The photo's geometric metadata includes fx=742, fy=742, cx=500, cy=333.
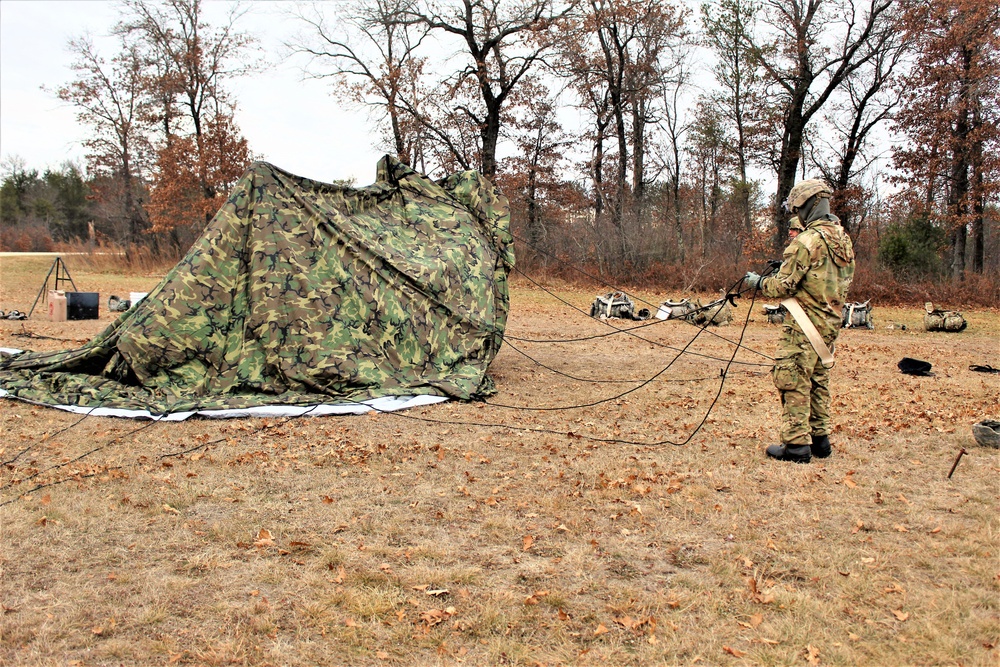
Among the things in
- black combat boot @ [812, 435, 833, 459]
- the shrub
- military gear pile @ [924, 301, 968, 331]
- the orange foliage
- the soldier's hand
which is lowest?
black combat boot @ [812, 435, 833, 459]

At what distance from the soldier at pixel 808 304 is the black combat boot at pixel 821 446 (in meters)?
0.13

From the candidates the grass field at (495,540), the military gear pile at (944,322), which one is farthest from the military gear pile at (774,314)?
the grass field at (495,540)

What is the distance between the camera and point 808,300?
545 cm

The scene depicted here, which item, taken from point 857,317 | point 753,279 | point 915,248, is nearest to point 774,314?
point 857,317

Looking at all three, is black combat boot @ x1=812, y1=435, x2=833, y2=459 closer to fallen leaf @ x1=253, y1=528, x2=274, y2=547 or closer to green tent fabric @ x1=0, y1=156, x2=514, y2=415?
green tent fabric @ x1=0, y1=156, x2=514, y2=415

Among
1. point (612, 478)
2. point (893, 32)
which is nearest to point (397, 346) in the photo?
point (612, 478)

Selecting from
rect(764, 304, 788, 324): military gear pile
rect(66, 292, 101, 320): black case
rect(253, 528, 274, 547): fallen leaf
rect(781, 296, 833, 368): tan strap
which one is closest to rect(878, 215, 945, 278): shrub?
rect(764, 304, 788, 324): military gear pile

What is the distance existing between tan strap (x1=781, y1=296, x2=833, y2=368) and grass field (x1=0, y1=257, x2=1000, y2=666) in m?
0.82

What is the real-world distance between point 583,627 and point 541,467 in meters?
2.24

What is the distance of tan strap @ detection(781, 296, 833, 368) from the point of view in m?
5.36

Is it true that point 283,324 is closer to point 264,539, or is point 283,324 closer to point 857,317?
point 264,539

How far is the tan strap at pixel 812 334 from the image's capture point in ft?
17.6

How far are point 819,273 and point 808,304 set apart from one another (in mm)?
239

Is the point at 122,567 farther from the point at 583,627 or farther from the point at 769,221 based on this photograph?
the point at 769,221
